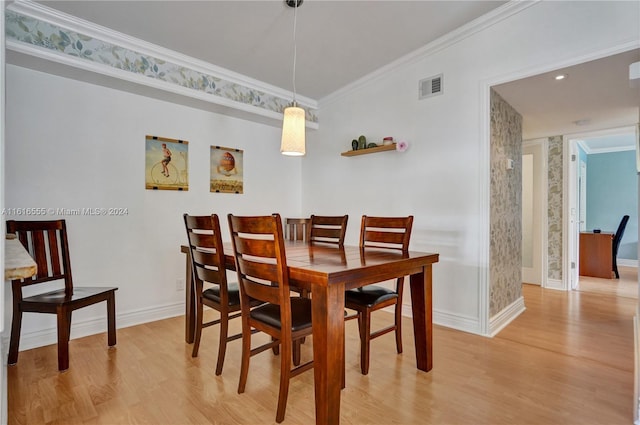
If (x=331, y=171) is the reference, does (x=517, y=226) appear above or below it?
below

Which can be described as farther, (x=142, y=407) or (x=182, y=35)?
(x=182, y=35)

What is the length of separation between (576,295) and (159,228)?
4.78 meters

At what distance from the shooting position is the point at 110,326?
2.45 meters

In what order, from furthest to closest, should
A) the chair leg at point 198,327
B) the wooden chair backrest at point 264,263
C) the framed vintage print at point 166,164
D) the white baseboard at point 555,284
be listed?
the white baseboard at point 555,284 → the framed vintage print at point 166,164 → the chair leg at point 198,327 → the wooden chair backrest at point 264,263

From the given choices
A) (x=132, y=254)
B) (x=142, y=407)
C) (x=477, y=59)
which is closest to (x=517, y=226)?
(x=477, y=59)

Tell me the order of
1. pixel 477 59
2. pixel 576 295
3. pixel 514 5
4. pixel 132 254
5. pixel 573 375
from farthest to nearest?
1. pixel 576 295
2. pixel 132 254
3. pixel 477 59
4. pixel 514 5
5. pixel 573 375

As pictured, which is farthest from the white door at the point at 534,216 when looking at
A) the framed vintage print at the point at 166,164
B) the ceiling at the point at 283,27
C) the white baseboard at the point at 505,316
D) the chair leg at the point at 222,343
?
the framed vintage print at the point at 166,164

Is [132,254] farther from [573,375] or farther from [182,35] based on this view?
[573,375]

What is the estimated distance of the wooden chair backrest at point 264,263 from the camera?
1528mm

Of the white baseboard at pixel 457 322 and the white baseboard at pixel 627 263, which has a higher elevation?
the white baseboard at pixel 457 322

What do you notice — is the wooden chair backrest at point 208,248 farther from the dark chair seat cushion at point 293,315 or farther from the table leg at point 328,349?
the table leg at point 328,349

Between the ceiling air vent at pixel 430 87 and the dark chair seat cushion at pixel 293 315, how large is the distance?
7.36ft

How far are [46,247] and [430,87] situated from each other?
11.4 ft

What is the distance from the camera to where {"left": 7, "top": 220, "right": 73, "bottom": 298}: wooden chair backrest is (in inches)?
89.8
